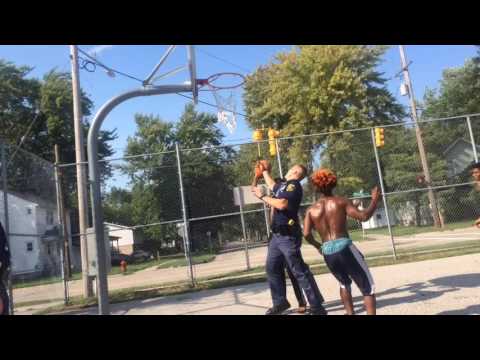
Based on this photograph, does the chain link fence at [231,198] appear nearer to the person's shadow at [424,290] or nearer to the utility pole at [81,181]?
the utility pole at [81,181]

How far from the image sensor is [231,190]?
12.0 meters

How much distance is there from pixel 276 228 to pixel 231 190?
22.5 ft

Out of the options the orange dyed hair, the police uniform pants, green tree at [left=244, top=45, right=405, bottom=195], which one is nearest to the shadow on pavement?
the police uniform pants

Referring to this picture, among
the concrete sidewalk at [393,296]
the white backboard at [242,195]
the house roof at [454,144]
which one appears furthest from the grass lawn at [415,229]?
the concrete sidewalk at [393,296]

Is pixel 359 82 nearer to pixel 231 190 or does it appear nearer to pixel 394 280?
pixel 231 190

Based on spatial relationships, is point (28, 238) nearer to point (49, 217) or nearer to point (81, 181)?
point (49, 217)

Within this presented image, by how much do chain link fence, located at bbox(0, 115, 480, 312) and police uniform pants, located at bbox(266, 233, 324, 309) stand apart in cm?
452

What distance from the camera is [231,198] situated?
39.5 ft

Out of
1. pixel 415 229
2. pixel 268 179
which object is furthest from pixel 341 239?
pixel 415 229

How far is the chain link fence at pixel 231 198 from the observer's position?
10406 millimetres

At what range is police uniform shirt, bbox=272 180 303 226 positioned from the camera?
508 centimetres

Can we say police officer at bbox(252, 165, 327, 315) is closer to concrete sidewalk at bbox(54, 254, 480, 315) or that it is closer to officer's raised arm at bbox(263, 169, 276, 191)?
officer's raised arm at bbox(263, 169, 276, 191)

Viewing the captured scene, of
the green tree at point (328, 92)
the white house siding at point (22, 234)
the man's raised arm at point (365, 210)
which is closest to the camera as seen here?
the man's raised arm at point (365, 210)
